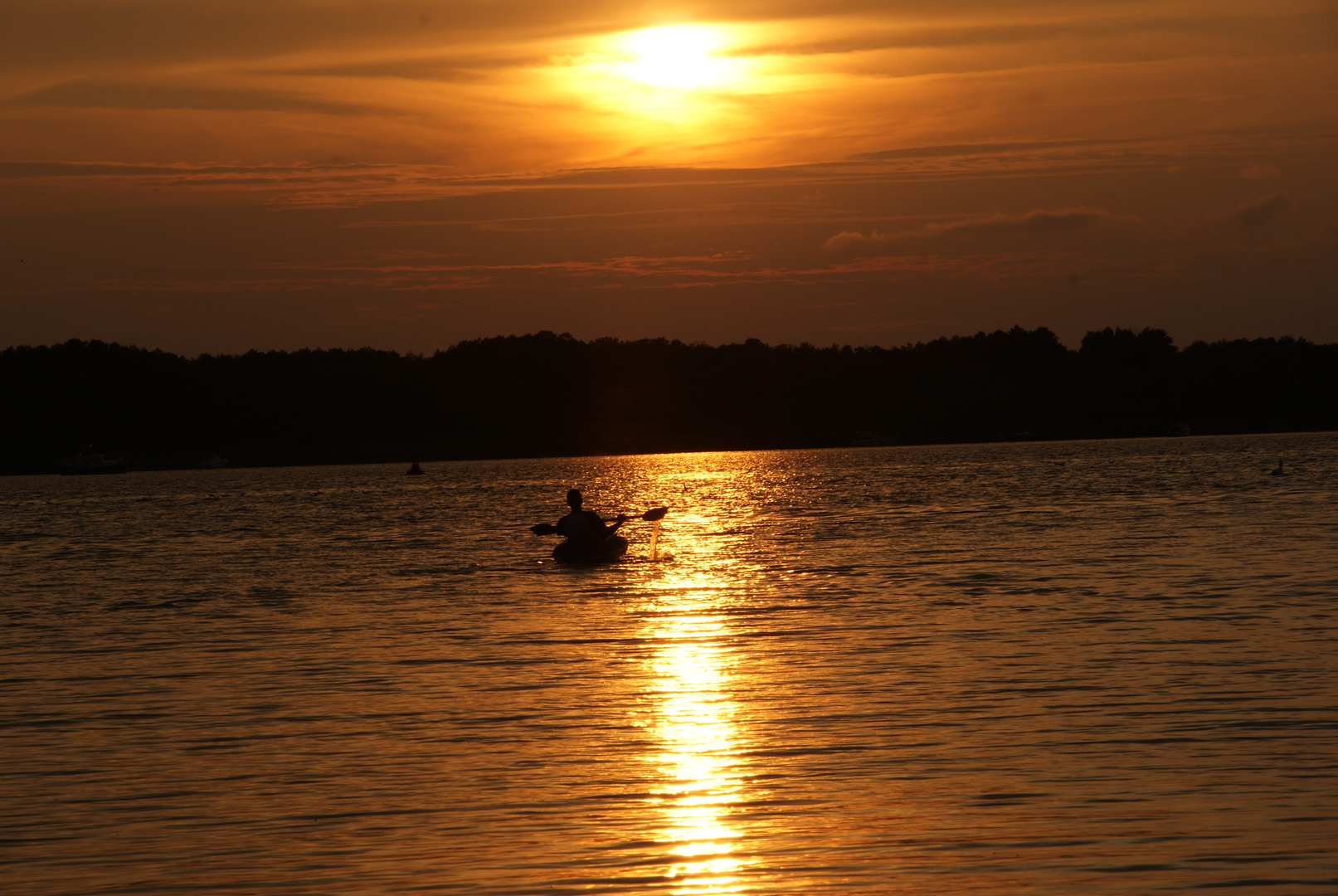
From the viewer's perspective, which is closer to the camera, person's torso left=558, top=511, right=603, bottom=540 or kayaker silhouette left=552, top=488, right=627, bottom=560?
kayaker silhouette left=552, top=488, right=627, bottom=560

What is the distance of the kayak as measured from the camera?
123ft

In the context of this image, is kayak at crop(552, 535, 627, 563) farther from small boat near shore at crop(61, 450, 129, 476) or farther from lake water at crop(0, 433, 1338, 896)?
small boat near shore at crop(61, 450, 129, 476)

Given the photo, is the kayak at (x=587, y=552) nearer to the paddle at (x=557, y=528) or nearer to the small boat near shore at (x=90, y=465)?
the paddle at (x=557, y=528)

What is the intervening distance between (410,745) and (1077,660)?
882 cm

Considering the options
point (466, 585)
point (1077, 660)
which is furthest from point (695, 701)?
point (466, 585)

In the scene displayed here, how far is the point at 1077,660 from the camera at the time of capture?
18969mm

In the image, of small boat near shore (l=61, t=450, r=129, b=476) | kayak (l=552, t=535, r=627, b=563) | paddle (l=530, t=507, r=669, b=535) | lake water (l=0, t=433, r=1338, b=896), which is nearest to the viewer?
lake water (l=0, t=433, r=1338, b=896)

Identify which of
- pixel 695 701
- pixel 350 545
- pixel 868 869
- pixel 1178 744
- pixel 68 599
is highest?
pixel 350 545

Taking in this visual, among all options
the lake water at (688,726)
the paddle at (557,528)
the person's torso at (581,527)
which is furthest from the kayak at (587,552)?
the paddle at (557,528)

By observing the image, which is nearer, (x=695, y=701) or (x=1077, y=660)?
(x=695, y=701)

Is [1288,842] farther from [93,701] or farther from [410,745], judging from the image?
[93,701]

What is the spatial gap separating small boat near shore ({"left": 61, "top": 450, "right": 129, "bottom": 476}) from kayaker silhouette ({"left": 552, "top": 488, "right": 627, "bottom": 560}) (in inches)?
5858

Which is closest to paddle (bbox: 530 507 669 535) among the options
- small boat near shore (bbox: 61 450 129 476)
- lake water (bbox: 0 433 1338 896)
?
lake water (bbox: 0 433 1338 896)

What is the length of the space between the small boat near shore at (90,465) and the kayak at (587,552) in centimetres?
14895
